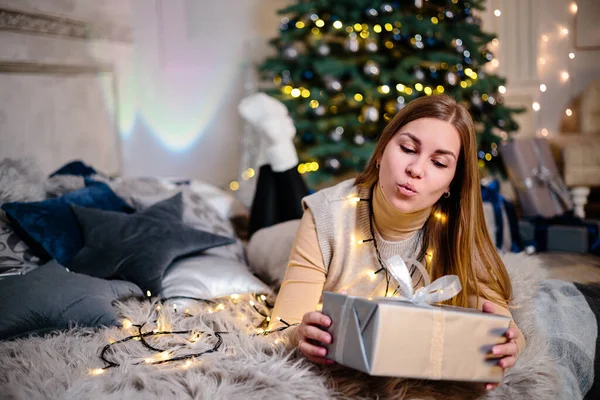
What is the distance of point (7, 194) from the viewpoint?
2064 millimetres

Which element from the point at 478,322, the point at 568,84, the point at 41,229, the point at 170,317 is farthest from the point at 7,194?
the point at 568,84

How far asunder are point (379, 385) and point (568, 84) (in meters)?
3.98

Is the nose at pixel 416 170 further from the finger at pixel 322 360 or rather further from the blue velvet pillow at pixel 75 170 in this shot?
the blue velvet pillow at pixel 75 170

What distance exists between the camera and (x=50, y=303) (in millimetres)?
1600

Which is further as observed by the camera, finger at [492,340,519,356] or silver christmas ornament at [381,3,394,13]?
silver christmas ornament at [381,3,394,13]

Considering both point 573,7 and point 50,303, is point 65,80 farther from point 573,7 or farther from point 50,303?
point 573,7

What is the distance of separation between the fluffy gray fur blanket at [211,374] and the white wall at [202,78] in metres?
2.95

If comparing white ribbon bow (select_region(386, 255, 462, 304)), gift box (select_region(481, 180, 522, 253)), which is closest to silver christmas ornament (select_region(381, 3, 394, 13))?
gift box (select_region(481, 180, 522, 253))

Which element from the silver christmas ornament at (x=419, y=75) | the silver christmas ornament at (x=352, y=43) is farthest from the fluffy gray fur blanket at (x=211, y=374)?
the silver christmas ornament at (x=352, y=43)

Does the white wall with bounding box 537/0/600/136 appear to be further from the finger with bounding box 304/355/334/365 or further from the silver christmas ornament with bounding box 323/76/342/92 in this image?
the finger with bounding box 304/355/334/365

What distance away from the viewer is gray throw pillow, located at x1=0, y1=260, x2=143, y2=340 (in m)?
1.56

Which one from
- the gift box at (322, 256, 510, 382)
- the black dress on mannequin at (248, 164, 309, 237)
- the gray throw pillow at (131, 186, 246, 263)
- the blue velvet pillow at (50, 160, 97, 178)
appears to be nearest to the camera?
the gift box at (322, 256, 510, 382)

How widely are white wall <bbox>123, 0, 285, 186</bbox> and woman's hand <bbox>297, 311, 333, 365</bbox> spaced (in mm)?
3214

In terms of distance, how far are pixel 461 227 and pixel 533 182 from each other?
109 inches
